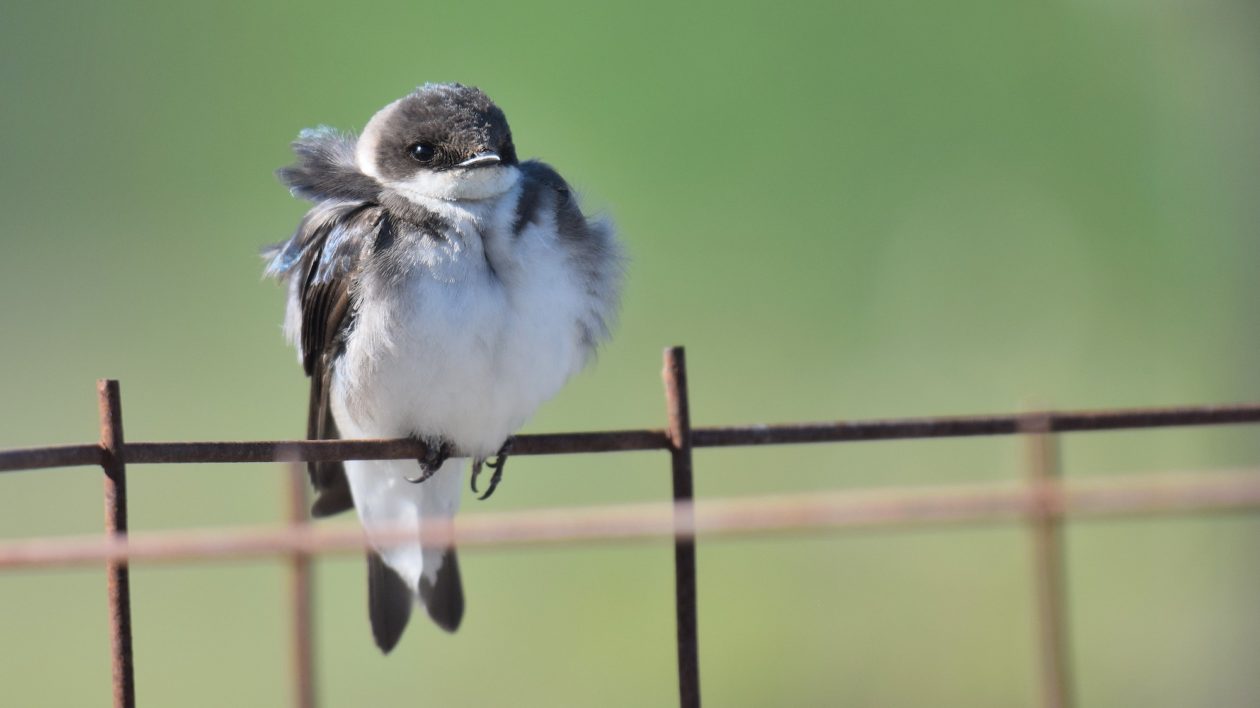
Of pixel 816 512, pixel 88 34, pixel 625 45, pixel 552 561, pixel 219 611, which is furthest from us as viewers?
pixel 88 34

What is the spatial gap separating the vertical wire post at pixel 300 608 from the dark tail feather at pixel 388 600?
1.00 metres

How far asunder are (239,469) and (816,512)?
505 centimetres

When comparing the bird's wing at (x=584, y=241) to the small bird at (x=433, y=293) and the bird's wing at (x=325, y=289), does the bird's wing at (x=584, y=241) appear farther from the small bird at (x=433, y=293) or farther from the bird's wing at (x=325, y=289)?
the bird's wing at (x=325, y=289)

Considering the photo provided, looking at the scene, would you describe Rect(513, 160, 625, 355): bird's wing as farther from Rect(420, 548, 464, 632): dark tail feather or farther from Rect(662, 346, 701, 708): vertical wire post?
Rect(662, 346, 701, 708): vertical wire post

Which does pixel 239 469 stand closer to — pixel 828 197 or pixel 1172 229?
pixel 828 197

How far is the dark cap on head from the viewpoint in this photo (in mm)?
2795

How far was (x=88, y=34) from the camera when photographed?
7598mm

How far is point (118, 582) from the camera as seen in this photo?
4.75 ft

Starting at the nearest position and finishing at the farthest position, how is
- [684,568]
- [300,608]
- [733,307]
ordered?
[684,568] → [300,608] → [733,307]

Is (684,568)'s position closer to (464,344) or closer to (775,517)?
(775,517)

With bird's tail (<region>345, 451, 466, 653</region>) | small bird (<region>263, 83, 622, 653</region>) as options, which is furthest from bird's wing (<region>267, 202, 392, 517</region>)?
bird's tail (<region>345, 451, 466, 653</region>)

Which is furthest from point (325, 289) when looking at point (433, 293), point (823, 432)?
point (823, 432)

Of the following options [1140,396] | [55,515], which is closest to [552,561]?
[55,515]

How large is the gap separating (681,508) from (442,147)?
155 centimetres
